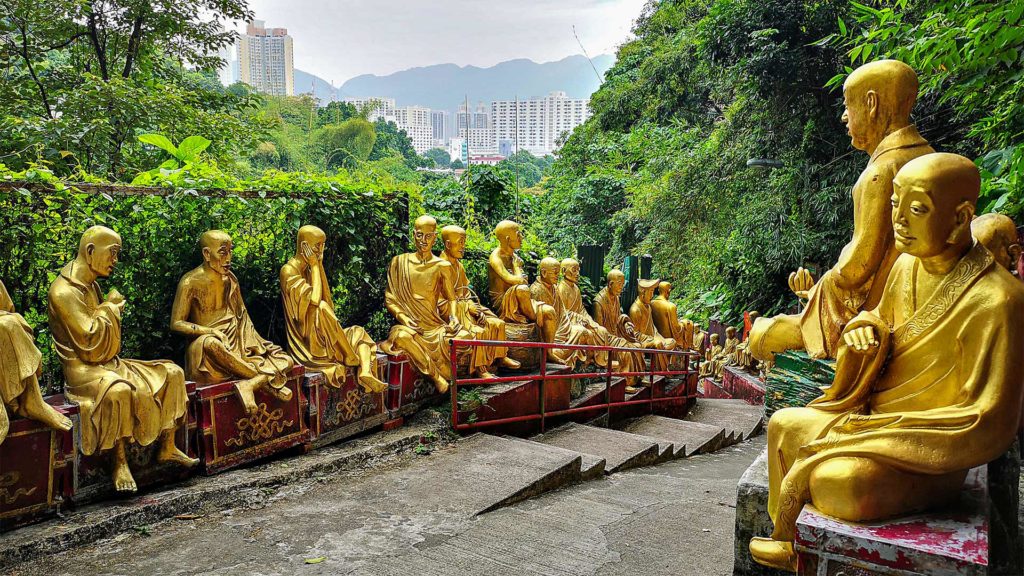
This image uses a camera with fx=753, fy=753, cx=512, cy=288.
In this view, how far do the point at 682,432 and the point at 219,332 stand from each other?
5.32m

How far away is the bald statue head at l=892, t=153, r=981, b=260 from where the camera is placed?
2486 millimetres

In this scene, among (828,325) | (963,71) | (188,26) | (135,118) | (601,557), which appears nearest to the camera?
(828,325)

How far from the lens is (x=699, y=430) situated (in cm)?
870

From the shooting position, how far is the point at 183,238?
594 centimetres

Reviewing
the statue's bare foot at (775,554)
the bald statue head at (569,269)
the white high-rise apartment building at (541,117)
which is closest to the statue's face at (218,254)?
the statue's bare foot at (775,554)

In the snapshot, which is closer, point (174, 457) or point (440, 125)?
point (174, 457)

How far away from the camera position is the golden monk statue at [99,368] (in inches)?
180

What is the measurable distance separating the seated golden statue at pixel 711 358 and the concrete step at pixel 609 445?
803 centimetres

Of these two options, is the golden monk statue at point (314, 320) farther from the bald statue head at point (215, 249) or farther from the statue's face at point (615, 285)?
the statue's face at point (615, 285)

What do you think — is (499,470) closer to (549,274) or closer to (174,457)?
(174,457)

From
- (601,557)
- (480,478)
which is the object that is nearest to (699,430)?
(480,478)

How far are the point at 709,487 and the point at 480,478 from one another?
1.98m

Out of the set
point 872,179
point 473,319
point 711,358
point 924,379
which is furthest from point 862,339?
point 711,358

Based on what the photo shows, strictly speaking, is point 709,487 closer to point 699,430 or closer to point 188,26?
point 699,430
